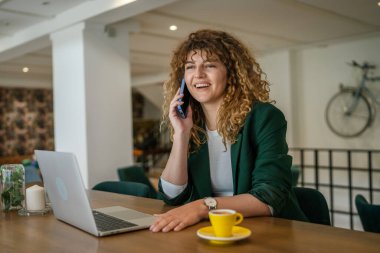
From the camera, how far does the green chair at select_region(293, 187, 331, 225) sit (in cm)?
164

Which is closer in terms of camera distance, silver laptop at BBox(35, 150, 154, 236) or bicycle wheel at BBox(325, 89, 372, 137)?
silver laptop at BBox(35, 150, 154, 236)

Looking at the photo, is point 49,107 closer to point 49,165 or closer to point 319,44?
point 319,44

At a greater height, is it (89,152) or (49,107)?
(49,107)

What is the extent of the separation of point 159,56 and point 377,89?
11.8 ft

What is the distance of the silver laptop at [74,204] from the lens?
118 cm

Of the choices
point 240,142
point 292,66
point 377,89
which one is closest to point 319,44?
point 292,66

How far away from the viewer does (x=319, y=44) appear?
6797 mm

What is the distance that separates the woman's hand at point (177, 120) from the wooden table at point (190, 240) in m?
0.48

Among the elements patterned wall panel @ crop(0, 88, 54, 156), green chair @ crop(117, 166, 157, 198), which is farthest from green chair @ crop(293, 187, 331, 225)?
patterned wall panel @ crop(0, 88, 54, 156)

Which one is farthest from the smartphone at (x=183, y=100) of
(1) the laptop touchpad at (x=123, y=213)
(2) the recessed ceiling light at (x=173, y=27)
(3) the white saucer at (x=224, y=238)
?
(2) the recessed ceiling light at (x=173, y=27)

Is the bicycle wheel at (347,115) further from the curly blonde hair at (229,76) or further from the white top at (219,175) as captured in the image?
the white top at (219,175)

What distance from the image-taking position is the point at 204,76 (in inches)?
64.9

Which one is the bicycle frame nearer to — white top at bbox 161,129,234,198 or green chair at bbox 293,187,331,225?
green chair at bbox 293,187,331,225

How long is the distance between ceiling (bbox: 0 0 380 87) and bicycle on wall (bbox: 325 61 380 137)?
731 millimetres
